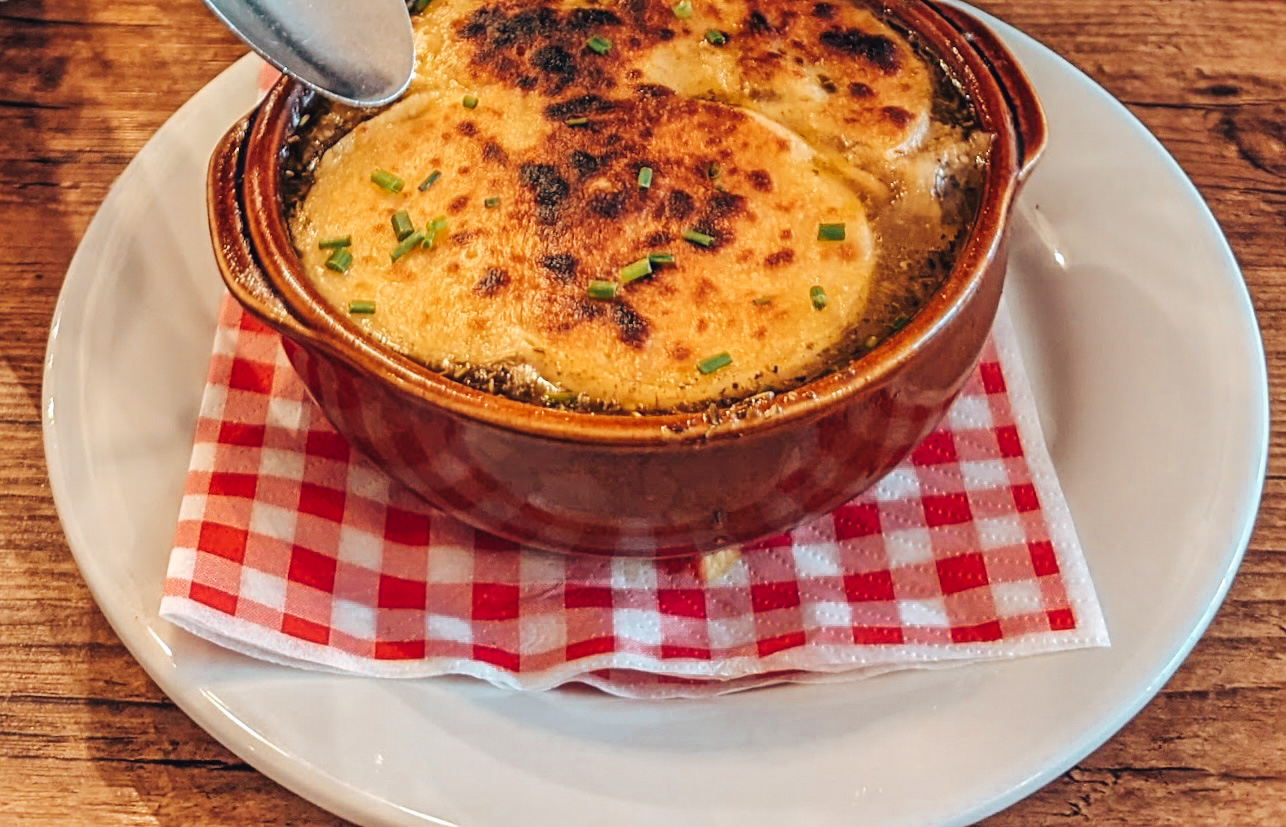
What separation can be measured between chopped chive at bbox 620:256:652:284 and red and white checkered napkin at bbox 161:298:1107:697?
0.31 m

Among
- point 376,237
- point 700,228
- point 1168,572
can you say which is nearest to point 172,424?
point 376,237

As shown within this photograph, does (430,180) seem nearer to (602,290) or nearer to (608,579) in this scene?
(602,290)

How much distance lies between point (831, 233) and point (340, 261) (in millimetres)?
437

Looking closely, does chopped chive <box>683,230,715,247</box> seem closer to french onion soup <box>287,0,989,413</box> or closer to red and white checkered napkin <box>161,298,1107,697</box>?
french onion soup <box>287,0,989,413</box>

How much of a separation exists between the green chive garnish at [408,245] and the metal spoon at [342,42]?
19 centimetres

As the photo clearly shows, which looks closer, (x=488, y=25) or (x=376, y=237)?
(x=376, y=237)

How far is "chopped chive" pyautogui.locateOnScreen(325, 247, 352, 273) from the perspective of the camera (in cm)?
97

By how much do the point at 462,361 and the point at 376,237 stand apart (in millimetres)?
163

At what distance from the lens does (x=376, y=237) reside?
0.99 meters

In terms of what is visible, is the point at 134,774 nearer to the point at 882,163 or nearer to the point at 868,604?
the point at 868,604

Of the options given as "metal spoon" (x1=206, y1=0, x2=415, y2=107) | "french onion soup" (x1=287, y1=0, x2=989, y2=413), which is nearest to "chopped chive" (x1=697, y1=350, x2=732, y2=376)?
"french onion soup" (x1=287, y1=0, x2=989, y2=413)

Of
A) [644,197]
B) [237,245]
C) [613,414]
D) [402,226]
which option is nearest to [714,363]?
[613,414]

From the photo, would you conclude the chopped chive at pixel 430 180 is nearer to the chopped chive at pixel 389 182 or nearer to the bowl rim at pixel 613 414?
the chopped chive at pixel 389 182

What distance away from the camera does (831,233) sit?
3.22 ft
